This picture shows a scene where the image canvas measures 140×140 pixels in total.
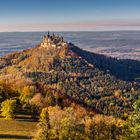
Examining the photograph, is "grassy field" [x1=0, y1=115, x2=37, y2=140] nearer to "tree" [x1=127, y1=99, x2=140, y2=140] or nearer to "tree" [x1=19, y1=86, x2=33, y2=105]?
"tree" [x1=19, y1=86, x2=33, y2=105]

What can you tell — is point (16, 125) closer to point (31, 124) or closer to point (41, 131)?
point (31, 124)

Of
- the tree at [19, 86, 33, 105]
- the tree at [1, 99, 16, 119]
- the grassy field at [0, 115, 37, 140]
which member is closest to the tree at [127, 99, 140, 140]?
the grassy field at [0, 115, 37, 140]

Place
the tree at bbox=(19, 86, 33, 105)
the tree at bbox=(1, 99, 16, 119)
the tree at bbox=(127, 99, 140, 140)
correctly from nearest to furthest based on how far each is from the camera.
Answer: the tree at bbox=(127, 99, 140, 140), the tree at bbox=(1, 99, 16, 119), the tree at bbox=(19, 86, 33, 105)

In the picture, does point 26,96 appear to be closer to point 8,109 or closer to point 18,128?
point 8,109

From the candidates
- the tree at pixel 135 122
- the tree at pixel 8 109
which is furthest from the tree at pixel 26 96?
the tree at pixel 135 122

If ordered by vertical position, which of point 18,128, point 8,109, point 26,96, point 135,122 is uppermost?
point 135,122

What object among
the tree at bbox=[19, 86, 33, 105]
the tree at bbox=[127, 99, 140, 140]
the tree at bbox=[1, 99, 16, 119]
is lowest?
the tree at bbox=[19, 86, 33, 105]

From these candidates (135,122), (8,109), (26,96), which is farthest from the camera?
(26,96)

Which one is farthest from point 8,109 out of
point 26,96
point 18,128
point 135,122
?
point 135,122

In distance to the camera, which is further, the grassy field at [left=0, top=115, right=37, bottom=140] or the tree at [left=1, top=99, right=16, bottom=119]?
the tree at [left=1, top=99, right=16, bottom=119]
